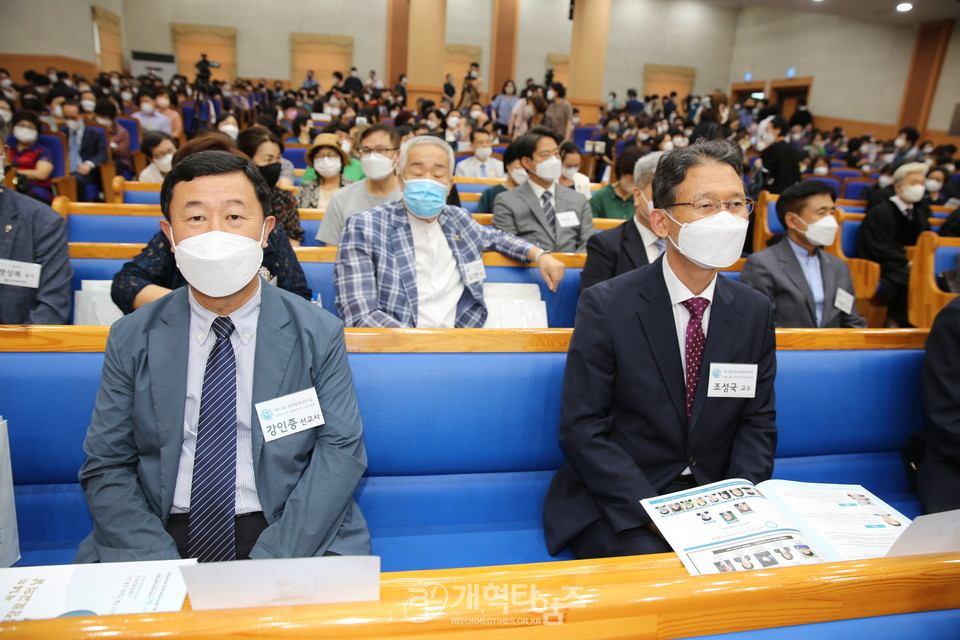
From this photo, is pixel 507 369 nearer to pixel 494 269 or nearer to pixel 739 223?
pixel 739 223

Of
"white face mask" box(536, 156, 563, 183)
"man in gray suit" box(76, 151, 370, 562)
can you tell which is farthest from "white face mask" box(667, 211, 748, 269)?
"white face mask" box(536, 156, 563, 183)

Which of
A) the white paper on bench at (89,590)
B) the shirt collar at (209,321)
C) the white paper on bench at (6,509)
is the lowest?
the white paper on bench at (6,509)

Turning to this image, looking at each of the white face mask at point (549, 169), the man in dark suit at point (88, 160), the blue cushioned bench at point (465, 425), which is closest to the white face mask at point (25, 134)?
the man in dark suit at point (88, 160)

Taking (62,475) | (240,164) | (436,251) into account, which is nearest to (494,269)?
(436,251)

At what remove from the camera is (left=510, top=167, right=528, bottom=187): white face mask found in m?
4.25

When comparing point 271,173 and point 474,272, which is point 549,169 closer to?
point 474,272

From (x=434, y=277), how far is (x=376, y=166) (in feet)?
4.22

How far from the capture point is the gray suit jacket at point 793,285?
241 cm

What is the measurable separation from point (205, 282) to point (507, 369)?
85 centimetres

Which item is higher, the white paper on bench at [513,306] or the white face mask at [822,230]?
the white face mask at [822,230]

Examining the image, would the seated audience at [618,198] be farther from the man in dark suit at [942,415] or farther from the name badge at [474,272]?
the man in dark suit at [942,415]

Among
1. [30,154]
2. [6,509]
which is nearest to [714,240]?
[6,509]

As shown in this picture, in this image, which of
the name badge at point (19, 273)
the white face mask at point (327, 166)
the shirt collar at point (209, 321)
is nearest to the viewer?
the shirt collar at point (209, 321)

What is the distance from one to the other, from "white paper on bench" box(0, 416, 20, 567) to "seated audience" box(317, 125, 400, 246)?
6.58ft
